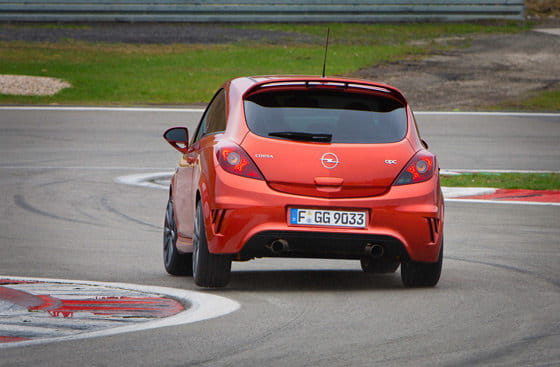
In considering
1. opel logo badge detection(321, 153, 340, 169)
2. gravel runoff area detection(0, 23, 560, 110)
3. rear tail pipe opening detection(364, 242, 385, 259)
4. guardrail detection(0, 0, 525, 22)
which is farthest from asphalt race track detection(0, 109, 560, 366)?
guardrail detection(0, 0, 525, 22)

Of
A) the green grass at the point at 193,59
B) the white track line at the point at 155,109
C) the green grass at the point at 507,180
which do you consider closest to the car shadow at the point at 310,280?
the green grass at the point at 507,180

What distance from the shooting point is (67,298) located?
Answer: 8.22m

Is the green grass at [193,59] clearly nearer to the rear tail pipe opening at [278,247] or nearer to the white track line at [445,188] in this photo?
the white track line at [445,188]

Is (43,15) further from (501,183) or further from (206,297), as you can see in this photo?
(206,297)

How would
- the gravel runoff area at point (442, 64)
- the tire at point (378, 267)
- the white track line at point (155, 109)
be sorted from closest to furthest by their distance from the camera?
the tire at point (378, 267)
the white track line at point (155, 109)
the gravel runoff area at point (442, 64)

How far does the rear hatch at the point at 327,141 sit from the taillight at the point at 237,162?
0.13 ft

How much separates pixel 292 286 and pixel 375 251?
84 cm

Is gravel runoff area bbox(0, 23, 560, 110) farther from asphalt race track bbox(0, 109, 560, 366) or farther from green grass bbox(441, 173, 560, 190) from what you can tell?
asphalt race track bbox(0, 109, 560, 366)

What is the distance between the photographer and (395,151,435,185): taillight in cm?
863

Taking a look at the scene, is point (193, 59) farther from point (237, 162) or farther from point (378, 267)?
point (237, 162)

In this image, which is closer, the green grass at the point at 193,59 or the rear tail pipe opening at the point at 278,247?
the rear tail pipe opening at the point at 278,247

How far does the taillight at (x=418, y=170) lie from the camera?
863 centimetres

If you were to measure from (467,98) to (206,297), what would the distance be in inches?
918

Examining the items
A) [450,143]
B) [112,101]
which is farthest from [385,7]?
[450,143]
